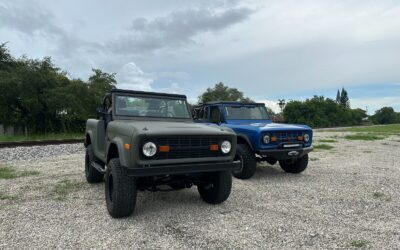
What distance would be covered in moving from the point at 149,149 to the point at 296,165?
5.14 meters

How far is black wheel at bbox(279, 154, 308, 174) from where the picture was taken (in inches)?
341

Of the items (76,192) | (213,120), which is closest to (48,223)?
(76,192)

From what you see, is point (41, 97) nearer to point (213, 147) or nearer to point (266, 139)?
point (266, 139)

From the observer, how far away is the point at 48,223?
193 inches

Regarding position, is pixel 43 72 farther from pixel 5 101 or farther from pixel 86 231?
pixel 86 231

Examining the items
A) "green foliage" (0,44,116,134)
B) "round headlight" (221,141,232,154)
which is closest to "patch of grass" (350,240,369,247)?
"round headlight" (221,141,232,154)

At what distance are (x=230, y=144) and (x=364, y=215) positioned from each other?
7.31ft

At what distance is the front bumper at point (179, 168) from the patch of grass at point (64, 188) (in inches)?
92.6

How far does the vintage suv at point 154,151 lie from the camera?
4707 millimetres

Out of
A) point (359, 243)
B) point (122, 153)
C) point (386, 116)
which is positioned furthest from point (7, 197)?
point (386, 116)

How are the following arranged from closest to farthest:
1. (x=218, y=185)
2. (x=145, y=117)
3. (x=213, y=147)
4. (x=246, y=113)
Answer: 1. (x=213, y=147)
2. (x=218, y=185)
3. (x=145, y=117)
4. (x=246, y=113)

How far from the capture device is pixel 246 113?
9.55m

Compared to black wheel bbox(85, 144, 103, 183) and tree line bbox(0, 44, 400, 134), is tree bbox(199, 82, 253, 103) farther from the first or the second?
black wheel bbox(85, 144, 103, 183)

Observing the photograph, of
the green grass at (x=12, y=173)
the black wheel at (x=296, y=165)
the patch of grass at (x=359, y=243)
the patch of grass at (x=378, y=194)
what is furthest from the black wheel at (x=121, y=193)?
the black wheel at (x=296, y=165)
